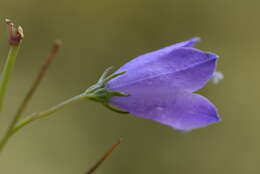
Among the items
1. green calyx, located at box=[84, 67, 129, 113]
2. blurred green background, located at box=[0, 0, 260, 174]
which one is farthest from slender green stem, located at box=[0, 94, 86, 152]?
blurred green background, located at box=[0, 0, 260, 174]

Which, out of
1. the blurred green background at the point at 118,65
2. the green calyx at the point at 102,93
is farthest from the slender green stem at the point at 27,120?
the blurred green background at the point at 118,65

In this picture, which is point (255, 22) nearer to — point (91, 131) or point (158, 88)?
point (91, 131)

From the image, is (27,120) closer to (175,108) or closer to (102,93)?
(102,93)

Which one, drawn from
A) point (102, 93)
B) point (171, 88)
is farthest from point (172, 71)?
point (102, 93)

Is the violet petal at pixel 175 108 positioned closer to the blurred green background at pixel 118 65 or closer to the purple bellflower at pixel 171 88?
the purple bellflower at pixel 171 88

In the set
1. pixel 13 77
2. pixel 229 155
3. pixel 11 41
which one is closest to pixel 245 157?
pixel 229 155

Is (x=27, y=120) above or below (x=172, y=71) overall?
below

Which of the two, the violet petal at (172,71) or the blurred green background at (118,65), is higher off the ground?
the violet petal at (172,71)
